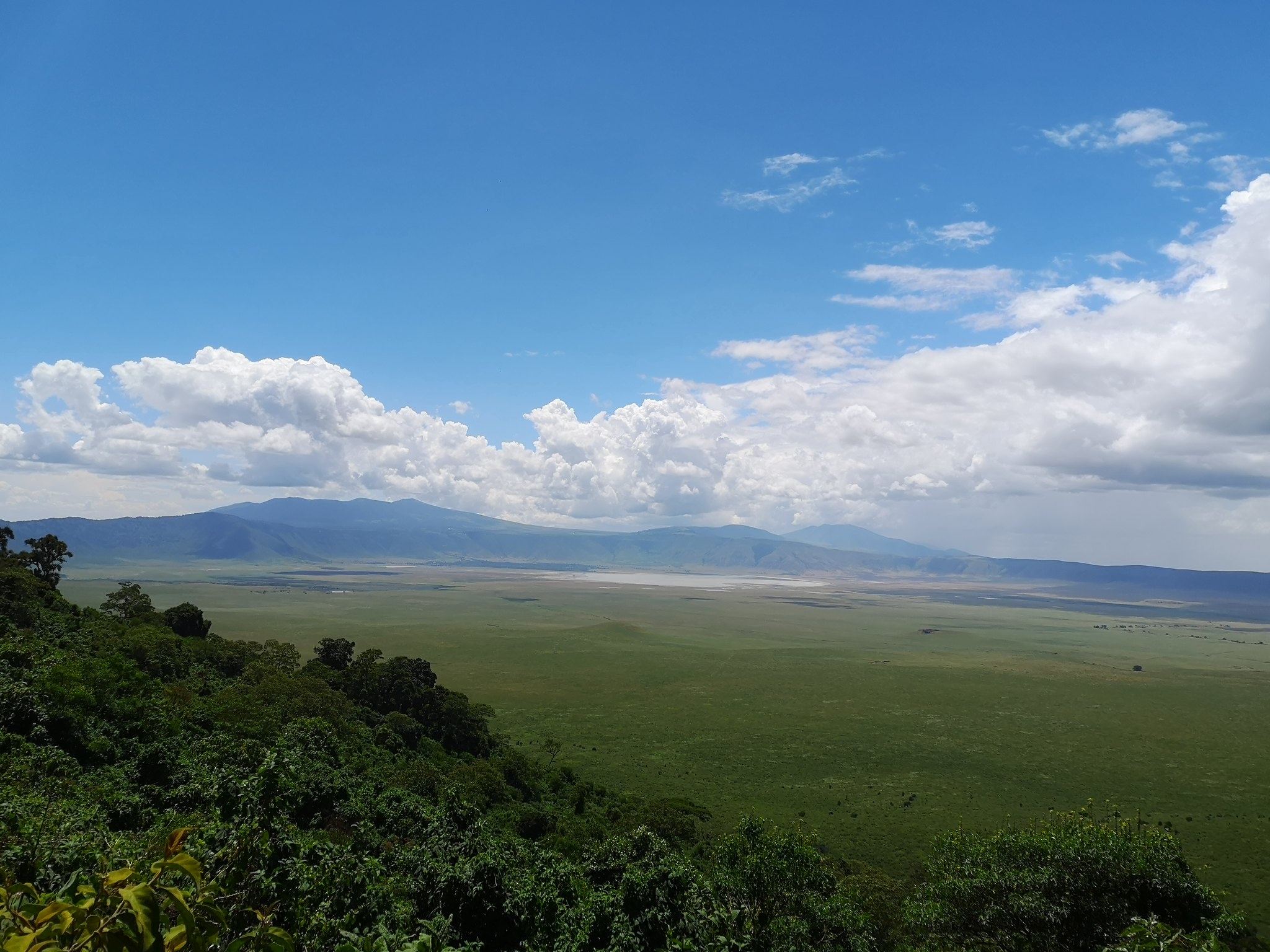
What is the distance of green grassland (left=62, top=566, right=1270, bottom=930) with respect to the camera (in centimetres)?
4900

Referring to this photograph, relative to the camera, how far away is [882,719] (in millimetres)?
77812

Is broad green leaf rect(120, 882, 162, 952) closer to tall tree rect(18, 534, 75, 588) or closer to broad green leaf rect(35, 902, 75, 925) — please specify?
broad green leaf rect(35, 902, 75, 925)

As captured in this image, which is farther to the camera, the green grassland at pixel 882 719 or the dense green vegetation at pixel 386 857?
the green grassland at pixel 882 719

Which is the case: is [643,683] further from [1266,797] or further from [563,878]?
[563,878]

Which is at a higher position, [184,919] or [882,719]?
[184,919]

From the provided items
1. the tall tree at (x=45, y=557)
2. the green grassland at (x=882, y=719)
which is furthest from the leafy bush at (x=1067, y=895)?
the tall tree at (x=45, y=557)

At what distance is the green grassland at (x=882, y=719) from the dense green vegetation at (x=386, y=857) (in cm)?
815

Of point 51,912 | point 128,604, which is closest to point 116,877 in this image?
point 51,912

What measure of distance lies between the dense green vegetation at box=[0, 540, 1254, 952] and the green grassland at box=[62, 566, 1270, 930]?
8149 millimetres

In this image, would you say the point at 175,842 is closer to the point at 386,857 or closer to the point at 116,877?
the point at 116,877

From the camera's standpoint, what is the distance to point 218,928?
305cm

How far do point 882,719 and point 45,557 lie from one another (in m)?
88.4

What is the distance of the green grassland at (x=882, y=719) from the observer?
4900cm

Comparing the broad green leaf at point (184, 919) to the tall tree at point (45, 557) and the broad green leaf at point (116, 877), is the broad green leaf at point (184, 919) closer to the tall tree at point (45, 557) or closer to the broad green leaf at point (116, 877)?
the broad green leaf at point (116, 877)
